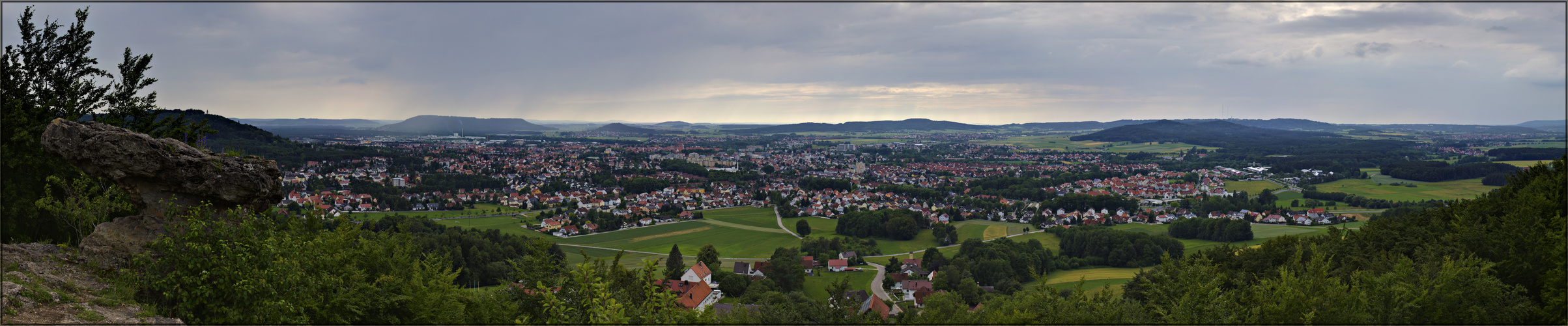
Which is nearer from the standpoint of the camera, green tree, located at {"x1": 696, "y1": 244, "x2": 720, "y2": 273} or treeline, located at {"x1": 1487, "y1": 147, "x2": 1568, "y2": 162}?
green tree, located at {"x1": 696, "y1": 244, "x2": 720, "y2": 273}

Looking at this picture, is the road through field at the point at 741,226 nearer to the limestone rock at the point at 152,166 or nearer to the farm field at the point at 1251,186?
the limestone rock at the point at 152,166

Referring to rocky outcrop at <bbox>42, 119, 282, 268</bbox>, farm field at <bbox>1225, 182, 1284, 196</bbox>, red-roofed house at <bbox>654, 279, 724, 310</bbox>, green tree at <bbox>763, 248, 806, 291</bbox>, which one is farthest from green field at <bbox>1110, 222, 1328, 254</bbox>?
rocky outcrop at <bbox>42, 119, 282, 268</bbox>

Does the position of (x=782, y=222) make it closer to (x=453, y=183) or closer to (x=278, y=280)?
(x=453, y=183)

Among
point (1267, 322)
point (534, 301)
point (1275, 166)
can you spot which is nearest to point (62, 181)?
point (534, 301)

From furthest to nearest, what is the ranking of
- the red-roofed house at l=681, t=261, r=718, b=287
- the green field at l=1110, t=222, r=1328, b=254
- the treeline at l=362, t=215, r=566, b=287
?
the green field at l=1110, t=222, r=1328, b=254 < the red-roofed house at l=681, t=261, r=718, b=287 < the treeline at l=362, t=215, r=566, b=287

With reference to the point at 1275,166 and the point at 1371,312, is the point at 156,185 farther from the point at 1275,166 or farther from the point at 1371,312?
the point at 1275,166

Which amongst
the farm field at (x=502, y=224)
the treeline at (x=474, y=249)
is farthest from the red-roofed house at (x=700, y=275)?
the farm field at (x=502, y=224)

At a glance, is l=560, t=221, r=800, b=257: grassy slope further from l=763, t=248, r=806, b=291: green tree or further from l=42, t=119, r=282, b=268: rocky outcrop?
l=42, t=119, r=282, b=268: rocky outcrop
